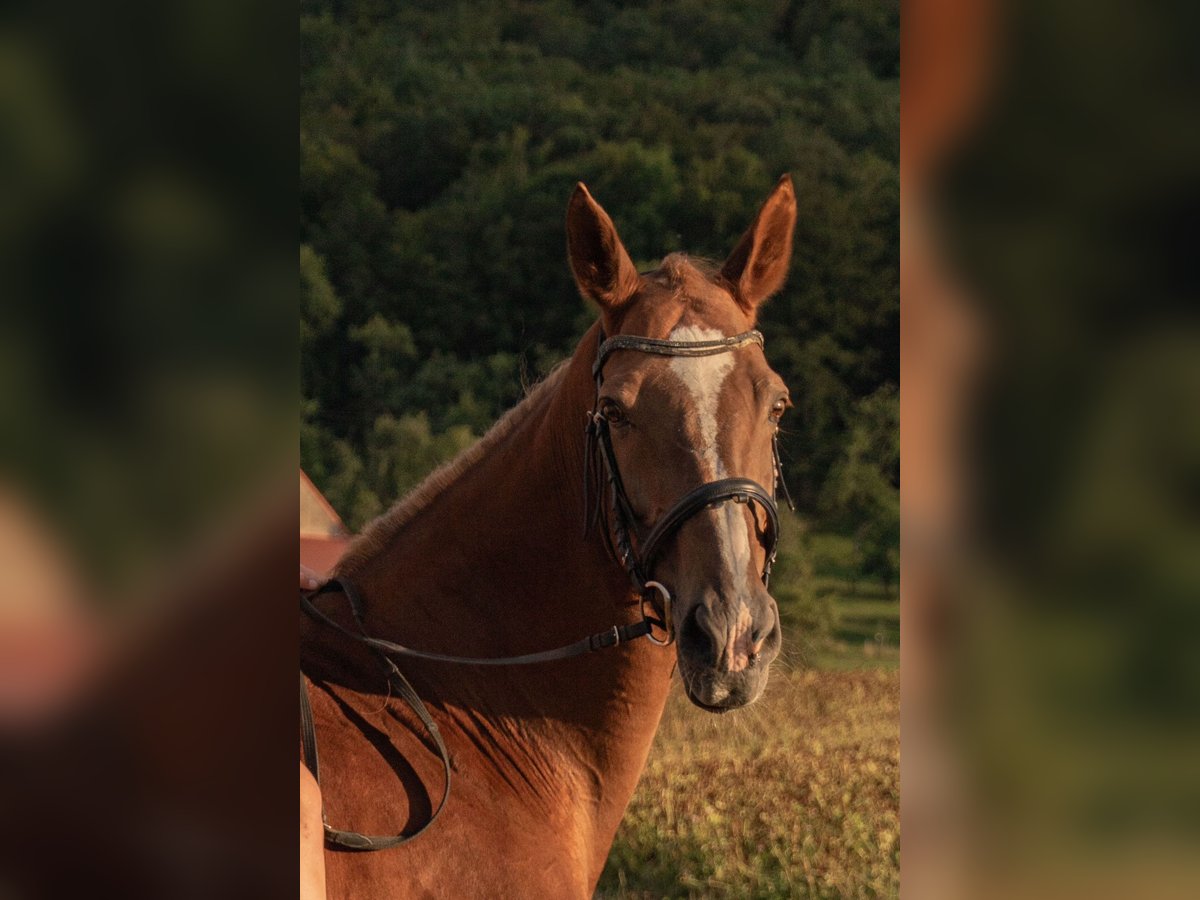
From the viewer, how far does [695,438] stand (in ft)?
8.16

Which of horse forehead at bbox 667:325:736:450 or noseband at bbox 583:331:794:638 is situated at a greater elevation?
horse forehead at bbox 667:325:736:450

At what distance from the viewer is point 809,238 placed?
80.4ft

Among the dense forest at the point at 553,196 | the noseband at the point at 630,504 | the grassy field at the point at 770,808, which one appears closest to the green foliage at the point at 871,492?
the dense forest at the point at 553,196

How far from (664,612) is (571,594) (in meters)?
0.31

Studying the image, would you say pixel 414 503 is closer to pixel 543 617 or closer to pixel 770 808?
pixel 543 617

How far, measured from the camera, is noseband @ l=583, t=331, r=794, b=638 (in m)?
2.45

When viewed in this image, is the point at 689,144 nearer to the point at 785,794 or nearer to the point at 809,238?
the point at 809,238

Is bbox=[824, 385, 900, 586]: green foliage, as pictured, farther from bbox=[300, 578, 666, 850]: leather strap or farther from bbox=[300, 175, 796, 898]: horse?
bbox=[300, 578, 666, 850]: leather strap

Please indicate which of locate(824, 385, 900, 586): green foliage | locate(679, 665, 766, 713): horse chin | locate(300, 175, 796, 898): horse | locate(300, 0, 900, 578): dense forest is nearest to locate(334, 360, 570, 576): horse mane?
locate(300, 175, 796, 898): horse
